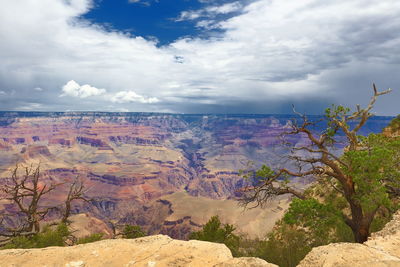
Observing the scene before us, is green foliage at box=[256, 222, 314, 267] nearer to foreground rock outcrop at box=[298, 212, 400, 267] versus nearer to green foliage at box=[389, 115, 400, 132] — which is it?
foreground rock outcrop at box=[298, 212, 400, 267]

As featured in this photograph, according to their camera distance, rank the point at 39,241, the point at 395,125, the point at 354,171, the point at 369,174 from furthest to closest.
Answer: the point at 395,125 < the point at 39,241 < the point at 354,171 < the point at 369,174

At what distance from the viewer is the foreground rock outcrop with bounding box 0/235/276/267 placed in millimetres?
9391

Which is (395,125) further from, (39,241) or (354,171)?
(39,241)

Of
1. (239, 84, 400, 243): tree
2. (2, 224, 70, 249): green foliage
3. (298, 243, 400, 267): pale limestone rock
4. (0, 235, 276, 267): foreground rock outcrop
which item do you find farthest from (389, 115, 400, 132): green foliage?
(2, 224, 70, 249): green foliage

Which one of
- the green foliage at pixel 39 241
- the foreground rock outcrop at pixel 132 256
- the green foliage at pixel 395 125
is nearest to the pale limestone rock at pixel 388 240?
the foreground rock outcrop at pixel 132 256

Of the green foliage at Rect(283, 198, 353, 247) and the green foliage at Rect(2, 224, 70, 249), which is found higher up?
the green foliage at Rect(283, 198, 353, 247)

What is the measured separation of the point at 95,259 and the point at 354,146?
1734cm

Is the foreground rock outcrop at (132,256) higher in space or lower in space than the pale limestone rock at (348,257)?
lower

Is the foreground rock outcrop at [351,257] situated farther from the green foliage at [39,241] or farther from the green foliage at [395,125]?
the green foliage at [395,125]

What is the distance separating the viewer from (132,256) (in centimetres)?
995

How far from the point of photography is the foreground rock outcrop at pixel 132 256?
939cm

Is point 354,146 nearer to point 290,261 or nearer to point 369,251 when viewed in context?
point 290,261

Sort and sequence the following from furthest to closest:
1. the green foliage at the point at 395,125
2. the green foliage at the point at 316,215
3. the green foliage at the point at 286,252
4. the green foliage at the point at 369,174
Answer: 1. the green foliage at the point at 395,125
2. the green foliage at the point at 316,215
3. the green foliage at the point at 286,252
4. the green foliage at the point at 369,174

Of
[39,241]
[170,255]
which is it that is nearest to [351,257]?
[170,255]
